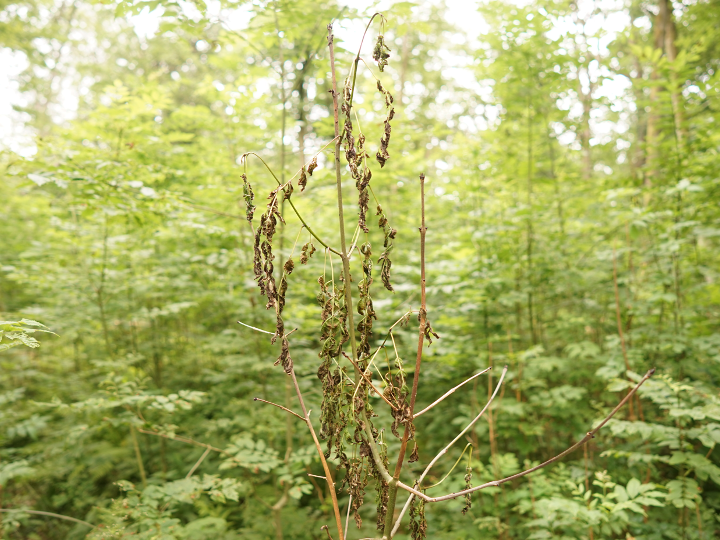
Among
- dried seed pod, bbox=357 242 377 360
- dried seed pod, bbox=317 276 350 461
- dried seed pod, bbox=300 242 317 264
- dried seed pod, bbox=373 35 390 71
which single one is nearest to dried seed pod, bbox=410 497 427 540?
dried seed pod, bbox=317 276 350 461

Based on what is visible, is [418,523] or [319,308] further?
[319,308]

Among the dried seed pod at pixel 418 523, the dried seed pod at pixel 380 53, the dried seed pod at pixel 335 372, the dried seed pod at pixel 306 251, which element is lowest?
the dried seed pod at pixel 418 523

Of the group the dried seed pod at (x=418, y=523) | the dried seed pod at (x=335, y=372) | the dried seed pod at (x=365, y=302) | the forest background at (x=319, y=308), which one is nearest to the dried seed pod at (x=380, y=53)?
the dried seed pod at (x=365, y=302)

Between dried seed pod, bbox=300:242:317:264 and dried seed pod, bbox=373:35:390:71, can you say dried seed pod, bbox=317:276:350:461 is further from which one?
dried seed pod, bbox=373:35:390:71

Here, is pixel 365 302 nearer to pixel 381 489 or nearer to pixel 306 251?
pixel 306 251

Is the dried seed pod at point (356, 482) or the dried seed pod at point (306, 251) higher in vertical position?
the dried seed pod at point (306, 251)

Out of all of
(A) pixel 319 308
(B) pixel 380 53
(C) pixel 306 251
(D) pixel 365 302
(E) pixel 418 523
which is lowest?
(E) pixel 418 523

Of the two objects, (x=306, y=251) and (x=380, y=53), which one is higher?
(x=380, y=53)

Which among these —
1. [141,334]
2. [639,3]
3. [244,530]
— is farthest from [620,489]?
[639,3]

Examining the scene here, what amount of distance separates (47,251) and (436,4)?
12.3 meters

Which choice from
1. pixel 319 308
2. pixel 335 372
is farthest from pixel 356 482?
pixel 319 308

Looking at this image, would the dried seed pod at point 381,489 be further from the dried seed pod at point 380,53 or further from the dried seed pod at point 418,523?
the dried seed pod at point 380,53

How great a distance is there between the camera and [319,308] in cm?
445

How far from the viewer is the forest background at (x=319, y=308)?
117 inches
